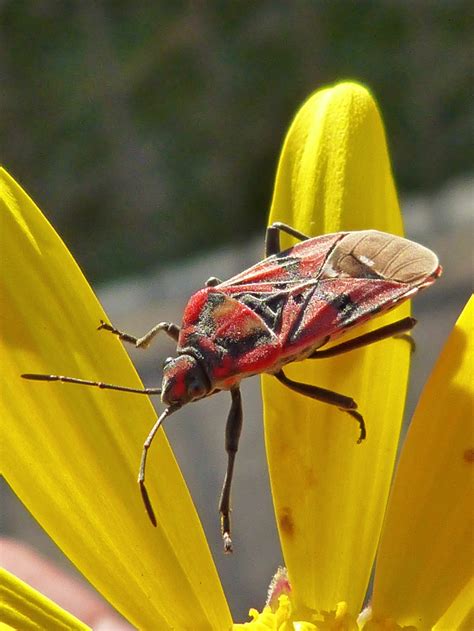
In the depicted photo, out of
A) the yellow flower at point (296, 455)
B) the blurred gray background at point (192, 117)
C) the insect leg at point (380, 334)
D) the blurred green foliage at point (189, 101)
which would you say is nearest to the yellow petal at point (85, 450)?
the yellow flower at point (296, 455)

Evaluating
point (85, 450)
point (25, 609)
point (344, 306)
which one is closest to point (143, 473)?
point (85, 450)

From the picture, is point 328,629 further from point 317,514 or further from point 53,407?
point 53,407

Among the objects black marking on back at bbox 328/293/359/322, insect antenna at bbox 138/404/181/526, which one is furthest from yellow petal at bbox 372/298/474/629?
insect antenna at bbox 138/404/181/526

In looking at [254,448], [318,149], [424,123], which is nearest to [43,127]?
[424,123]

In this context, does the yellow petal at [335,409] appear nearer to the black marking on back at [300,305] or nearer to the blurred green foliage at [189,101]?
the black marking on back at [300,305]

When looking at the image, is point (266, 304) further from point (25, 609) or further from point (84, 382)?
point (25, 609)
